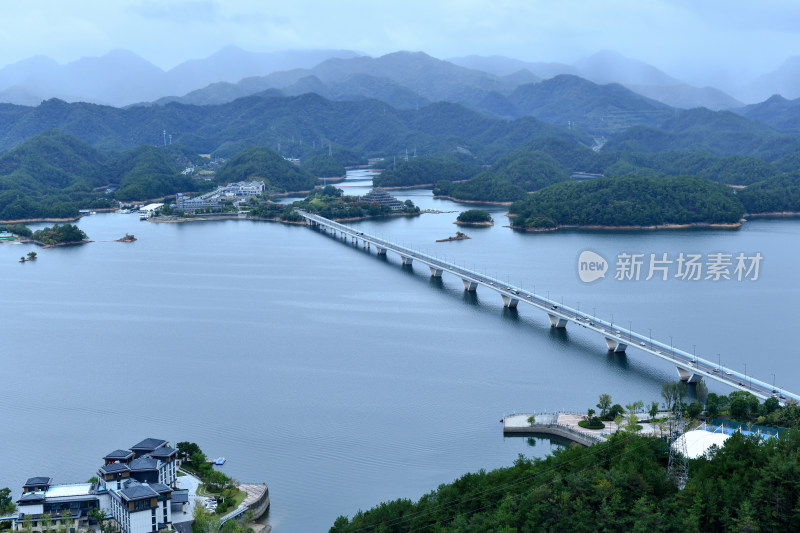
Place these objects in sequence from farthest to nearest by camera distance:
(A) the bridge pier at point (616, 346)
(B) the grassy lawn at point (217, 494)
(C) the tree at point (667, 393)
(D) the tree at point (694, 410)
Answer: (A) the bridge pier at point (616, 346), (D) the tree at point (694, 410), (C) the tree at point (667, 393), (B) the grassy lawn at point (217, 494)

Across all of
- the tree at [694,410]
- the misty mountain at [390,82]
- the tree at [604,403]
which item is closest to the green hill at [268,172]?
the tree at [604,403]

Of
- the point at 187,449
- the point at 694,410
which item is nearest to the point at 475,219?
the point at 694,410

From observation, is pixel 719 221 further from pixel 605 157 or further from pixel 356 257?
pixel 605 157

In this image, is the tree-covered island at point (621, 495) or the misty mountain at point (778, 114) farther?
the misty mountain at point (778, 114)

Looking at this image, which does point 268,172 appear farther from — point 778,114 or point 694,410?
point 778,114

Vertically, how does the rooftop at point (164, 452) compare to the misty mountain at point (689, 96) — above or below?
below

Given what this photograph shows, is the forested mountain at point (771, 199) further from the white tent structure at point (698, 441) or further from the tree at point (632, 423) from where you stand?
the white tent structure at point (698, 441)

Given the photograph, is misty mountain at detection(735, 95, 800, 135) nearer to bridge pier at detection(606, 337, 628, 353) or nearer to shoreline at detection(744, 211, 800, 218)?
shoreline at detection(744, 211, 800, 218)

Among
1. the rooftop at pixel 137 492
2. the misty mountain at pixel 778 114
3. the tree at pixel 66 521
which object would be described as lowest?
the tree at pixel 66 521

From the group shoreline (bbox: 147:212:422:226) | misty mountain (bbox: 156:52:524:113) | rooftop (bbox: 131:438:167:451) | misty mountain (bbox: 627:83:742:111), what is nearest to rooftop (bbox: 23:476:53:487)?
rooftop (bbox: 131:438:167:451)
